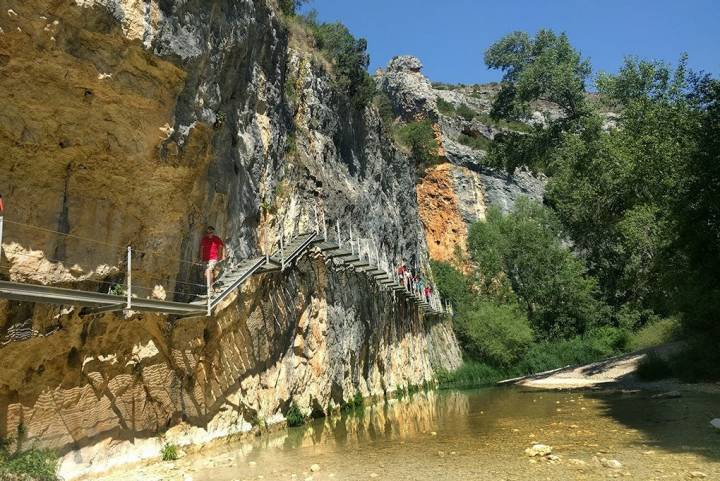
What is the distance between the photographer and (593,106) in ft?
87.3

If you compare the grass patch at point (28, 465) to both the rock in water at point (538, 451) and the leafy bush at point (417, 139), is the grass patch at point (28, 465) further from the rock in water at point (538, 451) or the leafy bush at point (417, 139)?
the leafy bush at point (417, 139)

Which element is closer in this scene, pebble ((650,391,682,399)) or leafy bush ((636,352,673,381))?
pebble ((650,391,682,399))

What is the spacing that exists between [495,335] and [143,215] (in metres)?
30.0

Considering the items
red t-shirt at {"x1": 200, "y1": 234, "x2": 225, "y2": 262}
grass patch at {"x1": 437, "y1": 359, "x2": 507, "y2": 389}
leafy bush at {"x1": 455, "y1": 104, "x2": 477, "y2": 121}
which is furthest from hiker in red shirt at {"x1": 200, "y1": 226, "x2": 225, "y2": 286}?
leafy bush at {"x1": 455, "y1": 104, "x2": 477, "y2": 121}

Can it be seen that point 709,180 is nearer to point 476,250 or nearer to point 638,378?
point 638,378

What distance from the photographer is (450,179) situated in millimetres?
51562

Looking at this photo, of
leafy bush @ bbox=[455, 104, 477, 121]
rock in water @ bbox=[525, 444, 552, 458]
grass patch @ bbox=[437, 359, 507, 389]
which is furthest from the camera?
leafy bush @ bbox=[455, 104, 477, 121]

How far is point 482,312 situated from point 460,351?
3036 millimetres

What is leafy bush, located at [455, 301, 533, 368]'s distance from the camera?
36.8m

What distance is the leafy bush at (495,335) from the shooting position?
3675 centimetres

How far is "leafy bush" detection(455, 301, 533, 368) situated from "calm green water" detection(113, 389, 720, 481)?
64.8 feet

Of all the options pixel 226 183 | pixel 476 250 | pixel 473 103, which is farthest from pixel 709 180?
pixel 473 103

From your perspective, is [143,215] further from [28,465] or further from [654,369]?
[654,369]

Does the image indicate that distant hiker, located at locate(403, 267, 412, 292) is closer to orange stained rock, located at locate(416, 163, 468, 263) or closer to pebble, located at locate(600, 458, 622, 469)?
orange stained rock, located at locate(416, 163, 468, 263)
